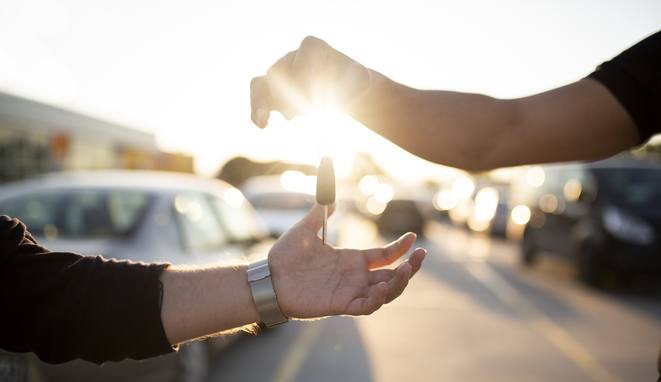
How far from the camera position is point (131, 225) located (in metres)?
4.23

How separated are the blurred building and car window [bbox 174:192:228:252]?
Answer: 40.2ft

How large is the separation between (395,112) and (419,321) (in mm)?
6457

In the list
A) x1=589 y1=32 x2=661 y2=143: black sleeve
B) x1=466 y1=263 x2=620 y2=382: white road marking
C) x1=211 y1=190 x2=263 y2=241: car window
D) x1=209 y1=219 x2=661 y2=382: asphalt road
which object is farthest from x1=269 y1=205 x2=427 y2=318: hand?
x1=466 y1=263 x2=620 y2=382: white road marking

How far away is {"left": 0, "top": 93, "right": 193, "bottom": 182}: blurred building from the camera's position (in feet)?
91.0

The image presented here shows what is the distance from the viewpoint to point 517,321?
7.66 metres

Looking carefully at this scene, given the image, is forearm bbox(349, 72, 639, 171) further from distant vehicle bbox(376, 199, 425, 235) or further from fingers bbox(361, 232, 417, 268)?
distant vehicle bbox(376, 199, 425, 235)

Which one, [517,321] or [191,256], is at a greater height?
[191,256]

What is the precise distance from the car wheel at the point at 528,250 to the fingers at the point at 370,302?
12.7 m

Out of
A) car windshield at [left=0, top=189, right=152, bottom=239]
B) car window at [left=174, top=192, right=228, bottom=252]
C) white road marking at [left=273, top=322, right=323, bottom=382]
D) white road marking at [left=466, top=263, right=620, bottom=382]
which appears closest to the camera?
car windshield at [left=0, top=189, right=152, bottom=239]

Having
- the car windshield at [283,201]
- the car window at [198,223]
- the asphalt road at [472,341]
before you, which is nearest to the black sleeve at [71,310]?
the car window at [198,223]

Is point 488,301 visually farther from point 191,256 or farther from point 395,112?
point 395,112

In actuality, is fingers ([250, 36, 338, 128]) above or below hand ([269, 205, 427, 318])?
above

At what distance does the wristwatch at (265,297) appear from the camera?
5.26ft

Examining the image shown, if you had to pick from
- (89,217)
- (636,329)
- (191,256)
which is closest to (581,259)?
(636,329)
